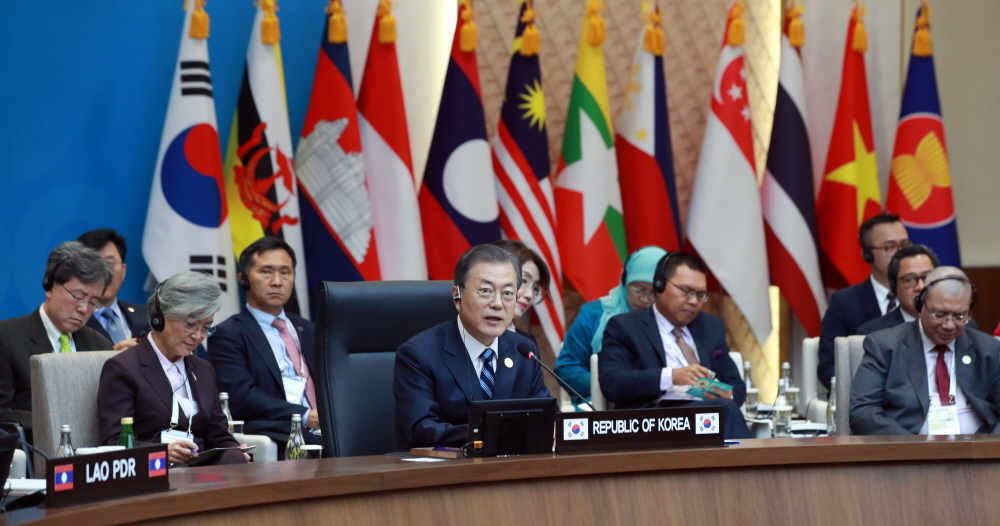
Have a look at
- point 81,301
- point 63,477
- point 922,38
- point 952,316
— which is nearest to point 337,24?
point 81,301

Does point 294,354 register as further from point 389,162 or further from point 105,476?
point 105,476

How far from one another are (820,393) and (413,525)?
300 centimetres

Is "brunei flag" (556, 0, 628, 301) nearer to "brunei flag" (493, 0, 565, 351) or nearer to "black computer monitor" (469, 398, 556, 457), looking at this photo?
"brunei flag" (493, 0, 565, 351)

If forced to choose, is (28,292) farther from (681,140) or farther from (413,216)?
(681,140)

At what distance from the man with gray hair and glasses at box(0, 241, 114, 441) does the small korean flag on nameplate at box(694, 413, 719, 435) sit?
2050 mm

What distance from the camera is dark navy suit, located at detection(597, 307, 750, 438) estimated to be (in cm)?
381

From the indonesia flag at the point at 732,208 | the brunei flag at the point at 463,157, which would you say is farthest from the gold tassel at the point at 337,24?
the indonesia flag at the point at 732,208

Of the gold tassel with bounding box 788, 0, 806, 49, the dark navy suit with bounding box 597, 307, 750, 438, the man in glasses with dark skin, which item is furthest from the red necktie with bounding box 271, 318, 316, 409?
the gold tassel with bounding box 788, 0, 806, 49

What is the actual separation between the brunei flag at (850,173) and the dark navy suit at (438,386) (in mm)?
3126

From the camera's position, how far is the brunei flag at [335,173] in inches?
183

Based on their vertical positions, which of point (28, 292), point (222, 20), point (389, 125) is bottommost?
point (28, 292)

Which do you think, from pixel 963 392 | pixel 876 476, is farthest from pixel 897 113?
pixel 876 476

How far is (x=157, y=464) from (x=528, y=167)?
11.5 feet

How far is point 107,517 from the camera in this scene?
1516 millimetres
